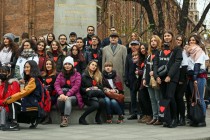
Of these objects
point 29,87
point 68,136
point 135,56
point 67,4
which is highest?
point 67,4

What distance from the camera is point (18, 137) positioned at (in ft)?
30.6

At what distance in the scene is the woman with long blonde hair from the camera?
461 inches

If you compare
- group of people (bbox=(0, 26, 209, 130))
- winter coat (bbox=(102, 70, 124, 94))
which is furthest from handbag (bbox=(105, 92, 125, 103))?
winter coat (bbox=(102, 70, 124, 94))

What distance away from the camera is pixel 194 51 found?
11.5 meters

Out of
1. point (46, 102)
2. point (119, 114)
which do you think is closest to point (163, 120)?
point (119, 114)

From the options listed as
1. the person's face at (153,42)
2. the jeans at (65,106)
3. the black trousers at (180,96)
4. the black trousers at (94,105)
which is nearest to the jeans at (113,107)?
the black trousers at (94,105)

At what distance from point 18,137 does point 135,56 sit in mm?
4607

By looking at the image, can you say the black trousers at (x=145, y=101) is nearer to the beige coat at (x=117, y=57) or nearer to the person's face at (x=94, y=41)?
the beige coat at (x=117, y=57)

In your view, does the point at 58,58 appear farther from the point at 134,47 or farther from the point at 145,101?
the point at 145,101

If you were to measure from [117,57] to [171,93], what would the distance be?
8.94 feet

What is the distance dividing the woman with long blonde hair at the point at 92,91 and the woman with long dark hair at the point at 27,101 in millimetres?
1361

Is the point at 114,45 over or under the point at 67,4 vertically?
under

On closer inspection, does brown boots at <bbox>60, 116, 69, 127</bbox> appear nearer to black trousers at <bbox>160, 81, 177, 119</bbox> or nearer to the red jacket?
the red jacket

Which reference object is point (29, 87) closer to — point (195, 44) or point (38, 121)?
point (38, 121)
